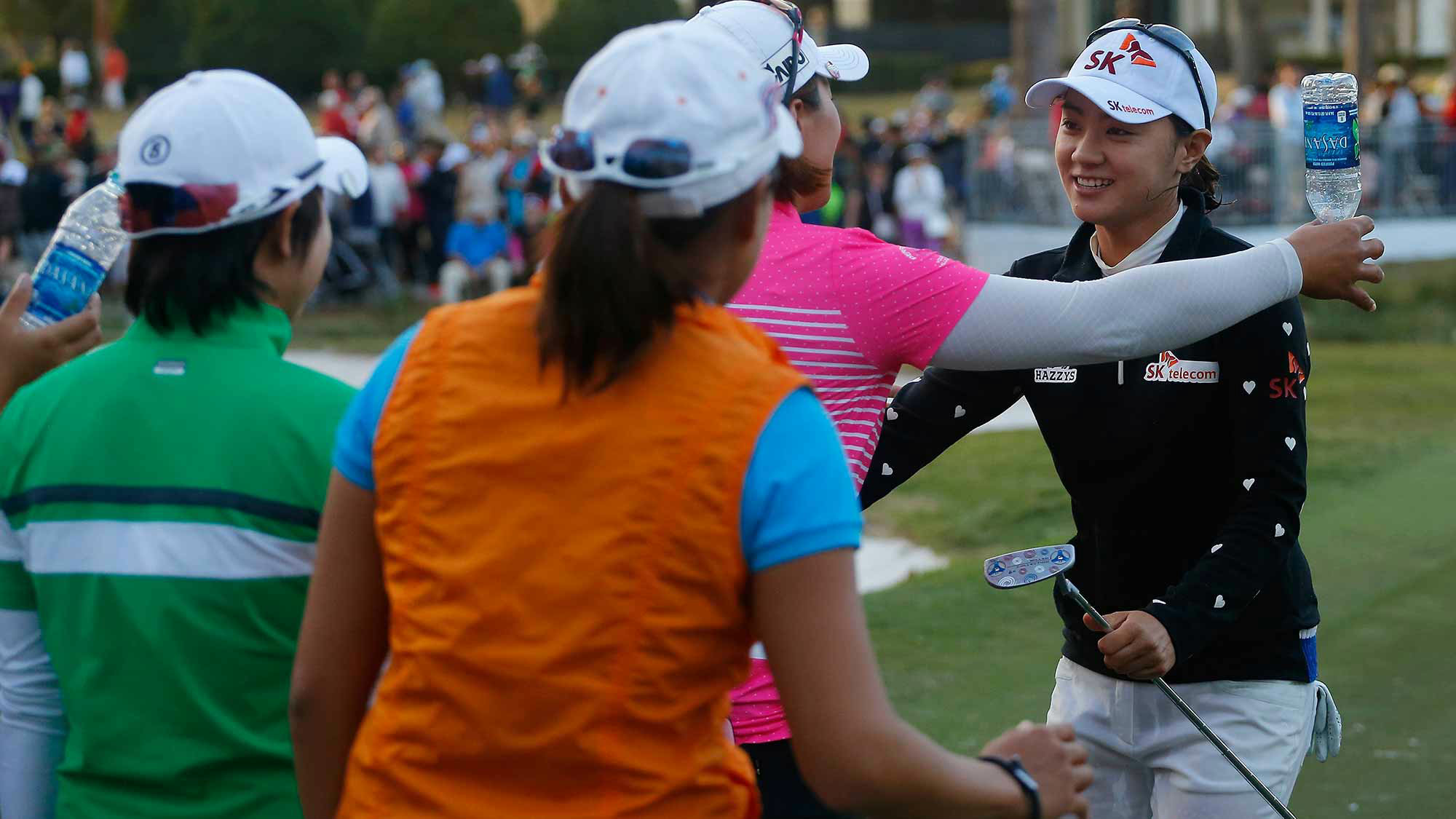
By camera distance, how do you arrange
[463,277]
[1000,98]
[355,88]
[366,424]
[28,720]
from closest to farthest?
[366,424] < [28,720] < [463,277] < [1000,98] < [355,88]

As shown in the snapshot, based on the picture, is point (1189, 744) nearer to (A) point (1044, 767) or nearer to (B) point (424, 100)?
(A) point (1044, 767)

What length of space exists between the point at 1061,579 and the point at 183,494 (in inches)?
69.0

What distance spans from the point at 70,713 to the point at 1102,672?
2138 mm

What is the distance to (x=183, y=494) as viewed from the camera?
240cm

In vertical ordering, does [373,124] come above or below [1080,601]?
below

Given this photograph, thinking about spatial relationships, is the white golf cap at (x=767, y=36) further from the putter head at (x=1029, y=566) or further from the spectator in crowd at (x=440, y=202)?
the spectator in crowd at (x=440, y=202)

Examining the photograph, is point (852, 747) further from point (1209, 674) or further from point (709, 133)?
point (1209, 674)

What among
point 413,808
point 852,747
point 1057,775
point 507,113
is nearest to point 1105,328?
point 1057,775

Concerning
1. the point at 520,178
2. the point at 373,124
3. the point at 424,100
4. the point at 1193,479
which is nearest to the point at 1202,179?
the point at 1193,479

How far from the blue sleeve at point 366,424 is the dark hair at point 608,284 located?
215 millimetres

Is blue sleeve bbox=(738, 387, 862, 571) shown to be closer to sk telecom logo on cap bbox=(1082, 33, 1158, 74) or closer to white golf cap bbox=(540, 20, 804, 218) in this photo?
white golf cap bbox=(540, 20, 804, 218)

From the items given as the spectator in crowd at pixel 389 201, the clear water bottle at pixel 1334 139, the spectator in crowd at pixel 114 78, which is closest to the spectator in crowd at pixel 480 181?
the spectator in crowd at pixel 389 201

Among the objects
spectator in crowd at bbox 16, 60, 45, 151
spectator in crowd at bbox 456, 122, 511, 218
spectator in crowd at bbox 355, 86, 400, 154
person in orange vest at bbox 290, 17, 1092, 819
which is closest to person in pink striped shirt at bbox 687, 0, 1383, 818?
person in orange vest at bbox 290, 17, 1092, 819

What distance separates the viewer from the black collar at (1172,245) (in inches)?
141
